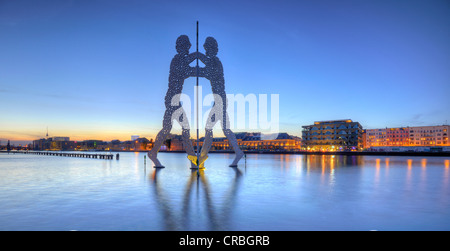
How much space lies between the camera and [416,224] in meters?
9.84

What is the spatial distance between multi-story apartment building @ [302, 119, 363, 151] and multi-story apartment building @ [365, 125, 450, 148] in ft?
156

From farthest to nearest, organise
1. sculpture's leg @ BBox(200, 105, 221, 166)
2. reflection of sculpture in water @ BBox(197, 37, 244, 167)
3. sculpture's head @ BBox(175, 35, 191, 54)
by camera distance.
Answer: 1. reflection of sculpture in water @ BBox(197, 37, 244, 167)
2. sculpture's leg @ BBox(200, 105, 221, 166)
3. sculpture's head @ BBox(175, 35, 191, 54)

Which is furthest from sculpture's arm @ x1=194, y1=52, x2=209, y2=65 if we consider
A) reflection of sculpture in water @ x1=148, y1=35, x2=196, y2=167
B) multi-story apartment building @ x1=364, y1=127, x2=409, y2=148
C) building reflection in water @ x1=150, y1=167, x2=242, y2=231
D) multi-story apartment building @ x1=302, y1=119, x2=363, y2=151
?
multi-story apartment building @ x1=364, y1=127, x2=409, y2=148

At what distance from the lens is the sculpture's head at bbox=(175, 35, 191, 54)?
96.1 feet

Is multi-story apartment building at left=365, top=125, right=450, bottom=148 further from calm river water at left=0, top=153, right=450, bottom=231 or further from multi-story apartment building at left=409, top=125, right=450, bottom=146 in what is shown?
calm river water at left=0, top=153, right=450, bottom=231

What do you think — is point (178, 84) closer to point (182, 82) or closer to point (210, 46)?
point (182, 82)

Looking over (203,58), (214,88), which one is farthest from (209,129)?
(203,58)

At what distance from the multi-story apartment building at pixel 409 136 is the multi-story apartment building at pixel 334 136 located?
47433mm

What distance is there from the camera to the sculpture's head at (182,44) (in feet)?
96.1

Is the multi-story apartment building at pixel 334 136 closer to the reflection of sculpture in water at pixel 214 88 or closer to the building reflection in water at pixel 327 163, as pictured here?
the building reflection in water at pixel 327 163

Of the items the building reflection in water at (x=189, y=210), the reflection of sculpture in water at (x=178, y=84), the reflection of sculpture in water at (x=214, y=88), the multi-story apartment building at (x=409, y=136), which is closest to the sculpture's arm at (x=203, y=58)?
the reflection of sculpture in water at (x=214, y=88)
